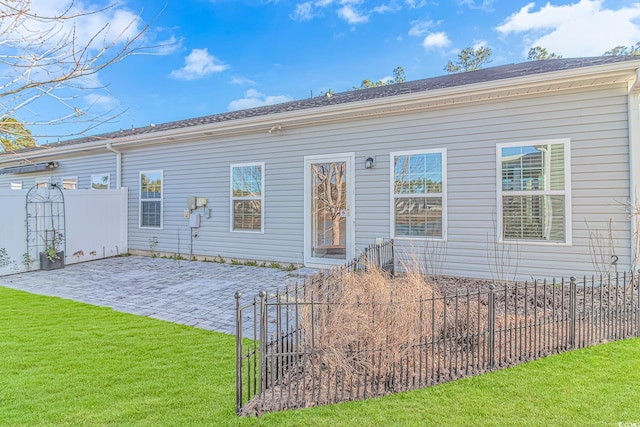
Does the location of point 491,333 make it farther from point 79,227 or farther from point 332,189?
point 79,227

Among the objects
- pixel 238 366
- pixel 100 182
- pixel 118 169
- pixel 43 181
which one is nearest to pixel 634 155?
pixel 238 366

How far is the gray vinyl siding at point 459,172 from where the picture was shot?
17.3ft

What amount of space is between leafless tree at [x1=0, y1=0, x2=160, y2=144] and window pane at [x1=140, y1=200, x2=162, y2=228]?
824cm

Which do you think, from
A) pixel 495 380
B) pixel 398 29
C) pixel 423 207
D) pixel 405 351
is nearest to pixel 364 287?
pixel 405 351

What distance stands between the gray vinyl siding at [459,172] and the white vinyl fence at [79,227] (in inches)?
113

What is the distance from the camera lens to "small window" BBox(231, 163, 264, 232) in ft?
27.1

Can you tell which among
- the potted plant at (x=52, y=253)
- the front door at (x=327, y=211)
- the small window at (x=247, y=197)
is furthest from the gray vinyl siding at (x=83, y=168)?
the front door at (x=327, y=211)

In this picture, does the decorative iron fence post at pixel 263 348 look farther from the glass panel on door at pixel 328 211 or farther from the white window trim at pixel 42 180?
the white window trim at pixel 42 180

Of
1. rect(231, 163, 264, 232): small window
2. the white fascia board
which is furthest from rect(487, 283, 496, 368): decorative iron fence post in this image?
rect(231, 163, 264, 232): small window

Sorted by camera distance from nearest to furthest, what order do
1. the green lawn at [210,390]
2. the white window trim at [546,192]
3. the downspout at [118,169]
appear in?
the green lawn at [210,390], the white window trim at [546,192], the downspout at [118,169]

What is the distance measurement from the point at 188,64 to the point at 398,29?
8.15 meters

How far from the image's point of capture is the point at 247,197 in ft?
27.6

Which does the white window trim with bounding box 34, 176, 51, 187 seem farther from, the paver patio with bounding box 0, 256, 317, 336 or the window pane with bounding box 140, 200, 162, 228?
the paver patio with bounding box 0, 256, 317, 336

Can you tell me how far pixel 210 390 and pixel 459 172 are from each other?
529 cm
